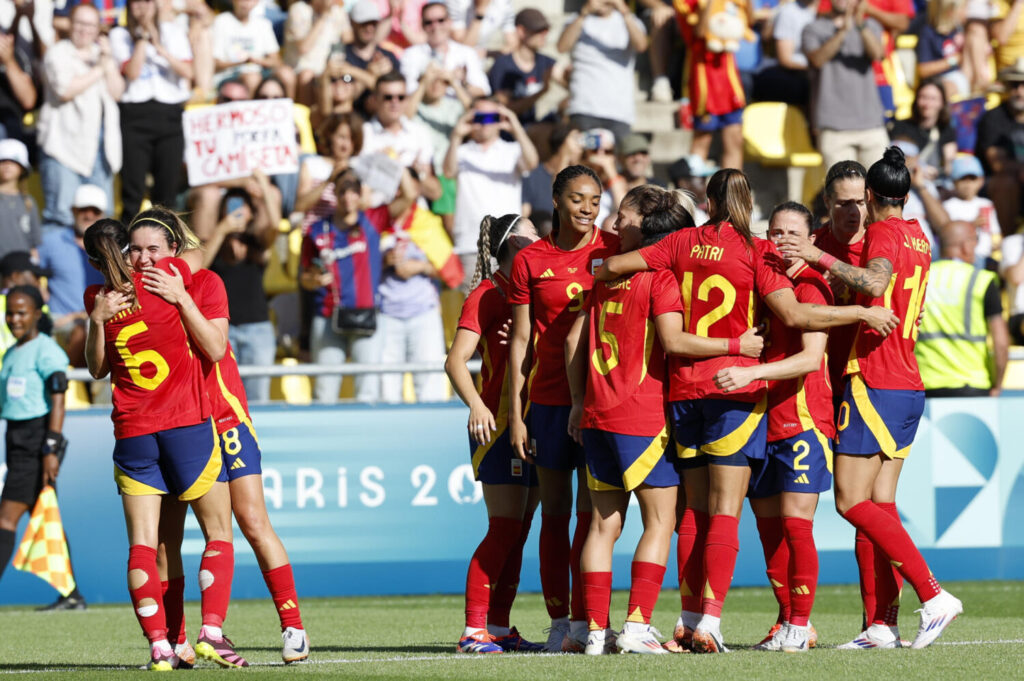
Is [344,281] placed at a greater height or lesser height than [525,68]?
lesser

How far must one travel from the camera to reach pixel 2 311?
12.4 m

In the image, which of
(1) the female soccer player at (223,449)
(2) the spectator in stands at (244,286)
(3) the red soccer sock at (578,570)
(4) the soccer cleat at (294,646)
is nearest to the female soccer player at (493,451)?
(3) the red soccer sock at (578,570)

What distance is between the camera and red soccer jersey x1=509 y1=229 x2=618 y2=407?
773 centimetres

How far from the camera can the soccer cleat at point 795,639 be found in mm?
7543

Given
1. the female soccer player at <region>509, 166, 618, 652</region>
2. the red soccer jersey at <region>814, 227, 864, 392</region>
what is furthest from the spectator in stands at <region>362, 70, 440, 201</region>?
the red soccer jersey at <region>814, 227, 864, 392</region>

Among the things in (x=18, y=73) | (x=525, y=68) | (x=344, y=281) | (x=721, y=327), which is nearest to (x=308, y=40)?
(x=525, y=68)

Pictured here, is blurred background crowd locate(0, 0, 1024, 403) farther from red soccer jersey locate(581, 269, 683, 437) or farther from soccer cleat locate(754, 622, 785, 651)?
soccer cleat locate(754, 622, 785, 651)

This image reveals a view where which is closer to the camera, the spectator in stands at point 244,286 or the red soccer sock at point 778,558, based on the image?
the red soccer sock at point 778,558

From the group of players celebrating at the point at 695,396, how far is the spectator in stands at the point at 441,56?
768cm

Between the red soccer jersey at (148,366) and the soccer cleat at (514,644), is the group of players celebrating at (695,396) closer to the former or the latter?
the soccer cleat at (514,644)

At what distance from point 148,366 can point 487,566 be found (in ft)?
6.50

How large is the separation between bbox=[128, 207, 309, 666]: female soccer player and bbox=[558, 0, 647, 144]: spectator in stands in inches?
334

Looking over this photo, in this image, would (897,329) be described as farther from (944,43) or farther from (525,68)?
(944,43)

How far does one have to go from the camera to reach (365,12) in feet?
50.4
